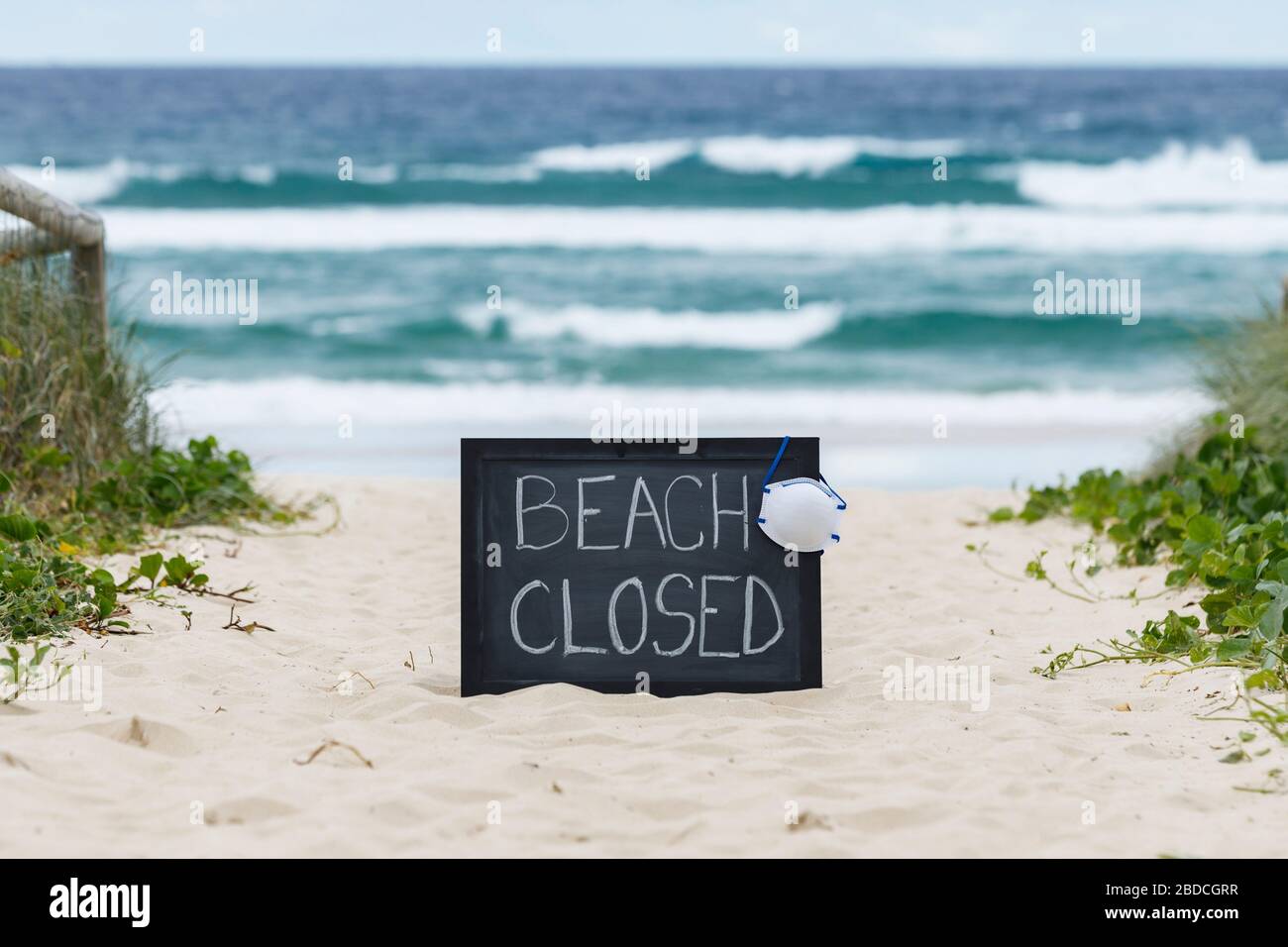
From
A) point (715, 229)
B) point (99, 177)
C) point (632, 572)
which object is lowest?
point (632, 572)

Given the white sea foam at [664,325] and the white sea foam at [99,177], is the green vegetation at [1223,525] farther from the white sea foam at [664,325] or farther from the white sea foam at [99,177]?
the white sea foam at [99,177]

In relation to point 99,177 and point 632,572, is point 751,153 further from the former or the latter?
point 632,572

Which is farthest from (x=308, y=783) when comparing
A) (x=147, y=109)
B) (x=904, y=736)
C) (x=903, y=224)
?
(x=147, y=109)

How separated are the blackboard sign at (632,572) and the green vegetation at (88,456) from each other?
1.30 meters

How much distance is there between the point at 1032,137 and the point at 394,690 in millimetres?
24736

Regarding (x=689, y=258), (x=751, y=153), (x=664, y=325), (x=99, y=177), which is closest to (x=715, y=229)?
(x=689, y=258)

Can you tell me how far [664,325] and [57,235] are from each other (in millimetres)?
10020

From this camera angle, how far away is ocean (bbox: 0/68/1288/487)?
10.6 meters

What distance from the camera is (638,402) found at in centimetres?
1133

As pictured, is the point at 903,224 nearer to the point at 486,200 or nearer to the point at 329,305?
the point at 486,200

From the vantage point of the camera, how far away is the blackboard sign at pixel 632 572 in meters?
3.40

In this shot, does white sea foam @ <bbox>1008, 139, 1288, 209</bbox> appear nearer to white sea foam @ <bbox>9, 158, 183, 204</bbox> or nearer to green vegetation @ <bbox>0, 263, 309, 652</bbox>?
white sea foam @ <bbox>9, 158, 183, 204</bbox>

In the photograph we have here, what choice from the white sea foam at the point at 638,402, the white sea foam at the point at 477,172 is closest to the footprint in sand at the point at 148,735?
the white sea foam at the point at 638,402

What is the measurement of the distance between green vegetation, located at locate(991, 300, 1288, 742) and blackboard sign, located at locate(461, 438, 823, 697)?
2.99ft
